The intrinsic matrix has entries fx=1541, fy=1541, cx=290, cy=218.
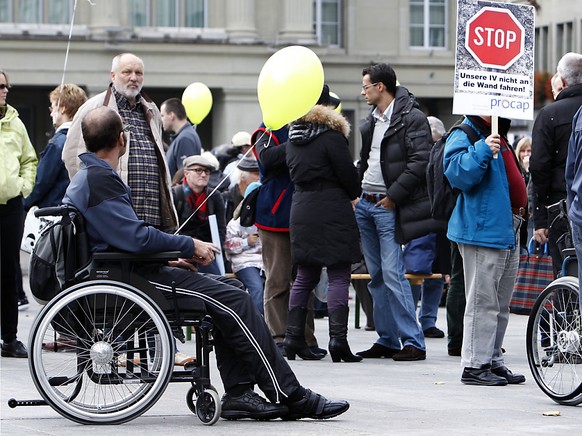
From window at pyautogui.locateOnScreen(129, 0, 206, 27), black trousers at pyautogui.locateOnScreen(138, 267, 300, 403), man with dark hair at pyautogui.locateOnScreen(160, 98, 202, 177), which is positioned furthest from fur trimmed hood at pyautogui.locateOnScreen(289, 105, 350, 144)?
window at pyautogui.locateOnScreen(129, 0, 206, 27)

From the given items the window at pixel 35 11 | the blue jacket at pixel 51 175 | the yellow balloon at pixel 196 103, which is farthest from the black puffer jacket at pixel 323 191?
the window at pixel 35 11

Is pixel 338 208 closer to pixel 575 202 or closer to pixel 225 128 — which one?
pixel 575 202

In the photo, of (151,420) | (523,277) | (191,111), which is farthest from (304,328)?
(191,111)

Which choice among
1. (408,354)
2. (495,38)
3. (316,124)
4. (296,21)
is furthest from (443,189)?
(296,21)

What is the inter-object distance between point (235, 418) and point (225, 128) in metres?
28.2

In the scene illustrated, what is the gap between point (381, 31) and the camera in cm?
4022

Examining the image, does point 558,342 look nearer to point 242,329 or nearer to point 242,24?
point 242,329

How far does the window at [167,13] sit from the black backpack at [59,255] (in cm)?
2811

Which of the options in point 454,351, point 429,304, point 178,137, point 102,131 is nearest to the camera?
point 102,131

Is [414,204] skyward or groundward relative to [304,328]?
skyward

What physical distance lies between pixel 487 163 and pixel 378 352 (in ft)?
8.61

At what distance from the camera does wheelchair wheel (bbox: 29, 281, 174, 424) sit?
310 inches

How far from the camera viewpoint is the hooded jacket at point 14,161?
11.5 m

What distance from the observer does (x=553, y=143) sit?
36.1 ft
